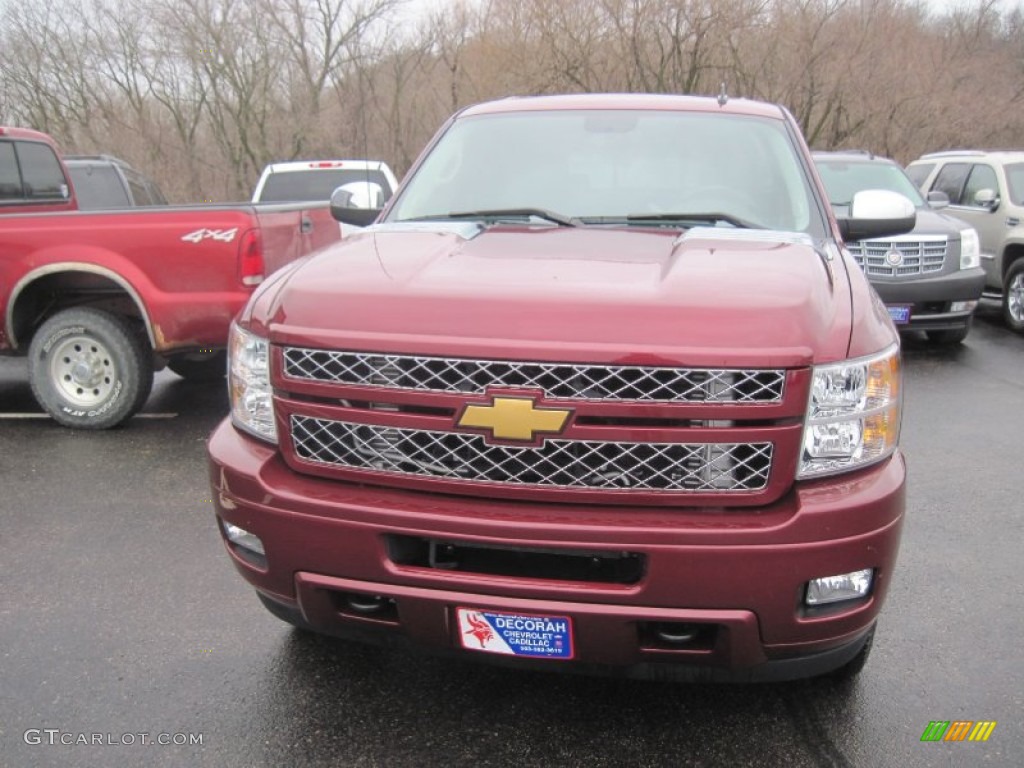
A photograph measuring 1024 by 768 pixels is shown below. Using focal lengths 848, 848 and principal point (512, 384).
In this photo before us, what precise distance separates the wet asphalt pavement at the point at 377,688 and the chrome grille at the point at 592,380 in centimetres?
112

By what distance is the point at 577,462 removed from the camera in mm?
2131

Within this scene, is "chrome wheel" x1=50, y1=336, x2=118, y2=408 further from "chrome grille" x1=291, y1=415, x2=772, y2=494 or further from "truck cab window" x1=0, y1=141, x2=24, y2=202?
"chrome grille" x1=291, y1=415, x2=772, y2=494

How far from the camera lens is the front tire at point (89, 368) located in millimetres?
5645

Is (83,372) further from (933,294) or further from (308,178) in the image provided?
(933,294)

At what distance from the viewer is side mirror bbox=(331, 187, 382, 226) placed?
3947mm

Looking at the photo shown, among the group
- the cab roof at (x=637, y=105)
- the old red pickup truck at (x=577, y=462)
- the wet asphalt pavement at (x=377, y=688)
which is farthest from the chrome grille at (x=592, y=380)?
the cab roof at (x=637, y=105)

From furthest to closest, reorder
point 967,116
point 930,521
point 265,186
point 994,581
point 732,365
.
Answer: point 967,116 < point 265,186 < point 930,521 < point 994,581 < point 732,365

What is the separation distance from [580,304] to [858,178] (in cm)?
848

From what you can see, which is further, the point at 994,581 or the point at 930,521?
the point at 930,521

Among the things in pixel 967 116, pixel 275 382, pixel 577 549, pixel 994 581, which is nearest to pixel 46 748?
pixel 275 382

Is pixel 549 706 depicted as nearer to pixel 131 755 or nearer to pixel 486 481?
pixel 486 481

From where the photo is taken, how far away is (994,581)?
11.7 feet

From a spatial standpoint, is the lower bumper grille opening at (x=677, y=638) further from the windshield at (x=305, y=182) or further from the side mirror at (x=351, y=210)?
the windshield at (x=305, y=182)

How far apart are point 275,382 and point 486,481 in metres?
0.67
